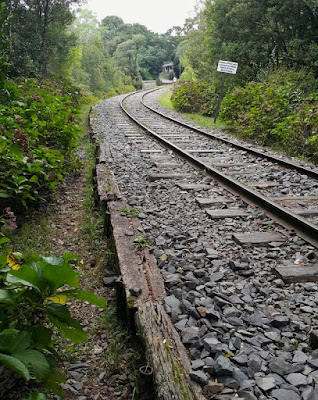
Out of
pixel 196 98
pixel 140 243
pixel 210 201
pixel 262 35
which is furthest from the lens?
pixel 196 98

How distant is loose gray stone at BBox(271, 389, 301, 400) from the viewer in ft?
5.10

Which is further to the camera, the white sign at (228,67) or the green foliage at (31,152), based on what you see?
the white sign at (228,67)

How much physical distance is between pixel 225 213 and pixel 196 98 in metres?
12.5

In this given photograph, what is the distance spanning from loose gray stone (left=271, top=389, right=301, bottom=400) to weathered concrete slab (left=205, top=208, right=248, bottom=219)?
7.45 ft

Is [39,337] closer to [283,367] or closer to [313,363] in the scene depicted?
[283,367]

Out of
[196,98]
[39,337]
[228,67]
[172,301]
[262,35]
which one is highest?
[262,35]

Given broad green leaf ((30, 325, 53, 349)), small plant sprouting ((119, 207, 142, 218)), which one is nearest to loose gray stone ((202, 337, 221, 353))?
broad green leaf ((30, 325, 53, 349))

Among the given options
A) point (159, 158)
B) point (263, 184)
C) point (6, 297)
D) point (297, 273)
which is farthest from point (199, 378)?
point (159, 158)

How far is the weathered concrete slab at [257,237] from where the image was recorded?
3.17m

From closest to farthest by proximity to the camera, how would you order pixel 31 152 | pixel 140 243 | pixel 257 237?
pixel 140 243 < pixel 257 237 < pixel 31 152

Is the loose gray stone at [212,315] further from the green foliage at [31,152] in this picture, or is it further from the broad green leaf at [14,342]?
the green foliage at [31,152]

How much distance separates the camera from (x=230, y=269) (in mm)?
2721

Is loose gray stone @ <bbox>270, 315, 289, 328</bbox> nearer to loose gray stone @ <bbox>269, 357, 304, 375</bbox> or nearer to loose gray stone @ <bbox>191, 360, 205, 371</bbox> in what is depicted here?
loose gray stone @ <bbox>269, 357, 304, 375</bbox>

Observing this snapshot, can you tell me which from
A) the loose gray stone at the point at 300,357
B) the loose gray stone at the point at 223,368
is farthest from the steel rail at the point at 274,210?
the loose gray stone at the point at 223,368
